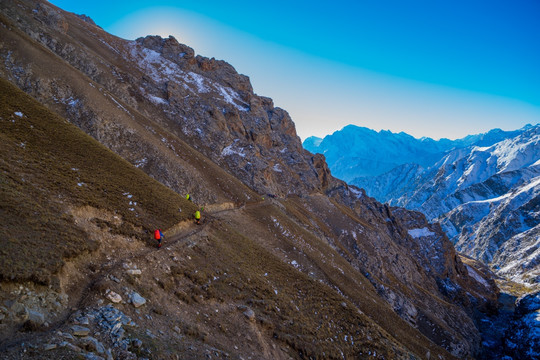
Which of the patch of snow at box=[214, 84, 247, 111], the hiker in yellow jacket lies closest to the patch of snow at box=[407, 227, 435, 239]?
the patch of snow at box=[214, 84, 247, 111]

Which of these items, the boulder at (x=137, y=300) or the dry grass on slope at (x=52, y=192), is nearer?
the dry grass on slope at (x=52, y=192)

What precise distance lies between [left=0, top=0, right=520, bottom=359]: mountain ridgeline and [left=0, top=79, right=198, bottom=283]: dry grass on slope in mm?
128

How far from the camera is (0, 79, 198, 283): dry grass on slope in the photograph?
13378mm

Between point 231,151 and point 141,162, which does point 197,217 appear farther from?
point 231,151

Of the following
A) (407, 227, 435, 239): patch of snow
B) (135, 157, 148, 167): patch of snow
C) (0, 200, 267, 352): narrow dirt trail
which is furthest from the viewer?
(407, 227, 435, 239): patch of snow

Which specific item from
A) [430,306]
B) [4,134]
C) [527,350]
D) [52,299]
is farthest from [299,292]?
[527,350]

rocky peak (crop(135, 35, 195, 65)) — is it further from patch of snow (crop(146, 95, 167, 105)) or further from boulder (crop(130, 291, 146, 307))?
boulder (crop(130, 291, 146, 307))

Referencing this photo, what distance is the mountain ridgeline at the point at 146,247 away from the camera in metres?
12.3

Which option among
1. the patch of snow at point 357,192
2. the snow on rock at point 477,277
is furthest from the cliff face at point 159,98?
the snow on rock at point 477,277

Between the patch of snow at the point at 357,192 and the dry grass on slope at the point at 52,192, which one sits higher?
the patch of snow at the point at 357,192

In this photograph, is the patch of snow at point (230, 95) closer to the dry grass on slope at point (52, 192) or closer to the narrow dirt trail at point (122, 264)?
the dry grass on slope at point (52, 192)

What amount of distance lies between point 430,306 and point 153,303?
75.9 metres

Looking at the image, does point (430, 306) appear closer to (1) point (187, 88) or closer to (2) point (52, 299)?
(2) point (52, 299)

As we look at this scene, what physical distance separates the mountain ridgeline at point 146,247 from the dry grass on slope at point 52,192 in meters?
0.13
